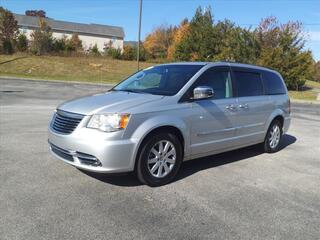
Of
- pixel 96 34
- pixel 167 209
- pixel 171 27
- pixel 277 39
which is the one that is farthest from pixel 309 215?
pixel 96 34

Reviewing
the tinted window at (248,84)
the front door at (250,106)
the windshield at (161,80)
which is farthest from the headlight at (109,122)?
the tinted window at (248,84)

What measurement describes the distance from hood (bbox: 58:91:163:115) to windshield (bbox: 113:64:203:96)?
0.35 meters

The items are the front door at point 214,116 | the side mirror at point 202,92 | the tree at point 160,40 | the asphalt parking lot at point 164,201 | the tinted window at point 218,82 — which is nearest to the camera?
the asphalt parking lot at point 164,201

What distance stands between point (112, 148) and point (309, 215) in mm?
2488

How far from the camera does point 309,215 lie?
4.43 m

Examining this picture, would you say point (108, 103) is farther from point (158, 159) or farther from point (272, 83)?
point (272, 83)

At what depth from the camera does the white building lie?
275 ft

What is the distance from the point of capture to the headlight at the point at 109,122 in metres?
4.67

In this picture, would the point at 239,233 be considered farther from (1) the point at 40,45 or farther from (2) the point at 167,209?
(1) the point at 40,45

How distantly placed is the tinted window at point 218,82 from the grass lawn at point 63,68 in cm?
2777

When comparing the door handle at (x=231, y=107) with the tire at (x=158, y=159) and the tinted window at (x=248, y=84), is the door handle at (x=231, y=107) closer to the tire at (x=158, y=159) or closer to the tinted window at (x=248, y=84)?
the tinted window at (x=248, y=84)

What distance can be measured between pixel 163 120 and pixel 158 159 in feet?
1.82

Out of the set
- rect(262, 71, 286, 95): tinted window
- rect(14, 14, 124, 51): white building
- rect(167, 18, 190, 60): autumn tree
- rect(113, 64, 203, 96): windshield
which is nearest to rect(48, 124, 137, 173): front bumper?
rect(113, 64, 203, 96): windshield

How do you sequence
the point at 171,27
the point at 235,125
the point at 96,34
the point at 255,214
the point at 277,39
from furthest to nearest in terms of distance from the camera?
the point at 96,34
the point at 171,27
the point at 277,39
the point at 235,125
the point at 255,214
